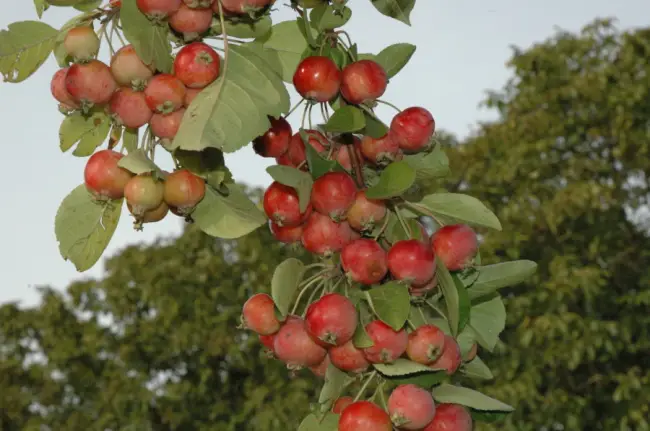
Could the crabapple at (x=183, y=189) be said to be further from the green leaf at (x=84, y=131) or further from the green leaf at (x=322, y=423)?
the green leaf at (x=322, y=423)

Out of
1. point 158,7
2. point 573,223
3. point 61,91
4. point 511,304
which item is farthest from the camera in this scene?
point 573,223

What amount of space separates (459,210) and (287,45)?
258 mm

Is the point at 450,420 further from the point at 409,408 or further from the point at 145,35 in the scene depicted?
the point at 145,35

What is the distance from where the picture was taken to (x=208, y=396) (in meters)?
6.21

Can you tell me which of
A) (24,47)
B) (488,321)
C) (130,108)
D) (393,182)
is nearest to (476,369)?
(488,321)

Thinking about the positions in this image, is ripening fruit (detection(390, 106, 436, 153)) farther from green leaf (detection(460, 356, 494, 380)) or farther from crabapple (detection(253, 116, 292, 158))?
green leaf (detection(460, 356, 494, 380))

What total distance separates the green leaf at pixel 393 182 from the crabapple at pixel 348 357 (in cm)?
16

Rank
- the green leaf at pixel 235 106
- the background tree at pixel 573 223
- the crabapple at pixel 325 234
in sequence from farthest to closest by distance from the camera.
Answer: the background tree at pixel 573 223 → the crabapple at pixel 325 234 → the green leaf at pixel 235 106

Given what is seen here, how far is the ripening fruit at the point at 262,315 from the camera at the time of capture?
97 centimetres

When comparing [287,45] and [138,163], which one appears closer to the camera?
[138,163]

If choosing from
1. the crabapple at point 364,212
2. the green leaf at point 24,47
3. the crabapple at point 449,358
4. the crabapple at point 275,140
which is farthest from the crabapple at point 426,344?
the green leaf at point 24,47

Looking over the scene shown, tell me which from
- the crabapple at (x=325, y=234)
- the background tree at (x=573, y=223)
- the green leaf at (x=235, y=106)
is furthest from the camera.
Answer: the background tree at (x=573, y=223)

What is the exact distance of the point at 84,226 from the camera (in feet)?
3.23

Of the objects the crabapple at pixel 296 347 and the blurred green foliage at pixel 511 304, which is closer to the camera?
the crabapple at pixel 296 347
